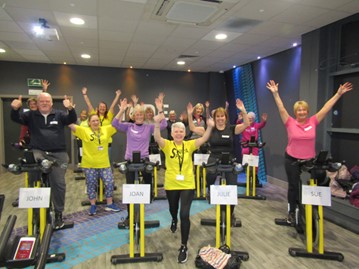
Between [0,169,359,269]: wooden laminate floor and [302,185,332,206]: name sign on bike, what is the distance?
67 cm

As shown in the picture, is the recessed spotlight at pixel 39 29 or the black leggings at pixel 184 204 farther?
the recessed spotlight at pixel 39 29

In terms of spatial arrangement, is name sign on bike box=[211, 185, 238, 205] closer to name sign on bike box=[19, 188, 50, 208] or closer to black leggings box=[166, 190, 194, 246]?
black leggings box=[166, 190, 194, 246]

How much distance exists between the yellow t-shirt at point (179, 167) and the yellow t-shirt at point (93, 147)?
1.42 metres

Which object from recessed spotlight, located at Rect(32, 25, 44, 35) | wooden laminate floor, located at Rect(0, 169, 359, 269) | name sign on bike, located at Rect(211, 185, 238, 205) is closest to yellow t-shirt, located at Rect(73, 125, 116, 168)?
wooden laminate floor, located at Rect(0, 169, 359, 269)

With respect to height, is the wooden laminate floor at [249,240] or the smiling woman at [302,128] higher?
the smiling woman at [302,128]

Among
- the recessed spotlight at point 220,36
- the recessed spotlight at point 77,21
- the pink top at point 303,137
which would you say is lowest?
the pink top at point 303,137

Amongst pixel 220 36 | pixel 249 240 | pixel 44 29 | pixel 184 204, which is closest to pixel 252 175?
pixel 249 240

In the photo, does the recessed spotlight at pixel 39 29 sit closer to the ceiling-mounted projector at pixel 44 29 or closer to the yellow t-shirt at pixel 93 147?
the ceiling-mounted projector at pixel 44 29

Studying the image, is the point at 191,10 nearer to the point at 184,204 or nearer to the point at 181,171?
the point at 181,171

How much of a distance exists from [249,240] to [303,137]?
4.91 ft

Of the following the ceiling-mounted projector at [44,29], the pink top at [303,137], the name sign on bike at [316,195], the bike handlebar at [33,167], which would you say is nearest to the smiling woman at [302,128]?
the pink top at [303,137]

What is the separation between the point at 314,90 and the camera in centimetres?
471

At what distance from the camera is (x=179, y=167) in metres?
3.03

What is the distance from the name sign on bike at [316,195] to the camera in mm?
2941
